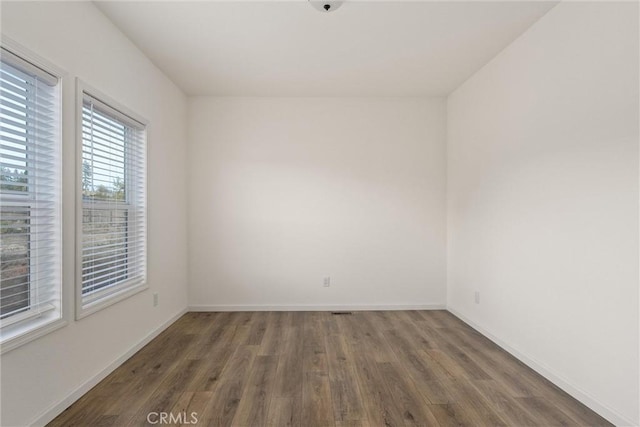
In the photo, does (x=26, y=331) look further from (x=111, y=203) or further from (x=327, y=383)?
(x=327, y=383)

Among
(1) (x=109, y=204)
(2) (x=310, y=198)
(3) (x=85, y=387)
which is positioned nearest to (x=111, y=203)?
(1) (x=109, y=204)

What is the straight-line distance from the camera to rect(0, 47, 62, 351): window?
156 centimetres

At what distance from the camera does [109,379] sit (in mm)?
2180

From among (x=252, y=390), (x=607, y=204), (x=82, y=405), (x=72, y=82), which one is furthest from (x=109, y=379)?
(x=607, y=204)

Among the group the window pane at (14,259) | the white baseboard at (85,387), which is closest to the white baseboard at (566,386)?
the white baseboard at (85,387)

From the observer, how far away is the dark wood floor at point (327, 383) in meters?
1.80

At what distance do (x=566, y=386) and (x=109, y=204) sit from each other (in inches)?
141

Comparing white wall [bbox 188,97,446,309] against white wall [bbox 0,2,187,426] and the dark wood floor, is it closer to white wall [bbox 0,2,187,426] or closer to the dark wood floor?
white wall [bbox 0,2,187,426]

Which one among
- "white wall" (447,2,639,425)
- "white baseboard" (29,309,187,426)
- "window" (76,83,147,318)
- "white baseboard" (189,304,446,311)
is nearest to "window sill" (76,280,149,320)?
"window" (76,83,147,318)

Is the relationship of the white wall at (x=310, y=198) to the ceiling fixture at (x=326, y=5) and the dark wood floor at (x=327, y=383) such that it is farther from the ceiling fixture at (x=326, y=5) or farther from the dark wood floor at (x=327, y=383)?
the ceiling fixture at (x=326, y=5)

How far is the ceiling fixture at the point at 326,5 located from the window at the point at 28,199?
1.70 m

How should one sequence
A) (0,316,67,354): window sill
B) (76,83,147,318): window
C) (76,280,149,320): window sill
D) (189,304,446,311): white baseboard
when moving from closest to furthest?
1. (0,316,67,354): window sill
2. (76,280,149,320): window sill
3. (76,83,147,318): window
4. (189,304,446,311): white baseboard

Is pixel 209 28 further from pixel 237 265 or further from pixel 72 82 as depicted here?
pixel 237 265

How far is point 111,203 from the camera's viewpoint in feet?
7.89
